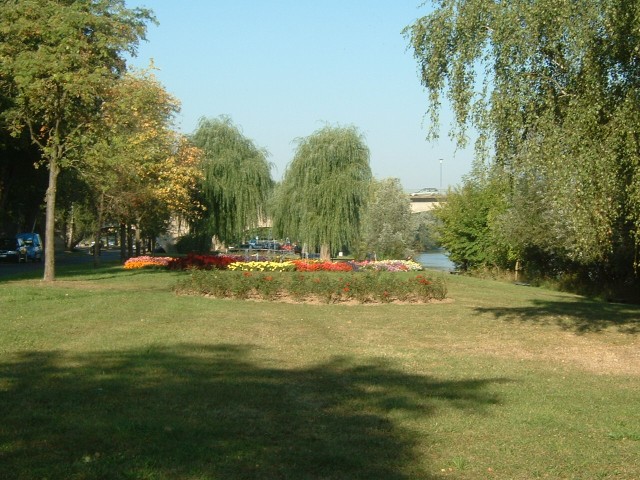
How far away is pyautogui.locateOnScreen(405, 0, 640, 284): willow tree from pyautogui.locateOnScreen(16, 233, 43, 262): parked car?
42229 millimetres

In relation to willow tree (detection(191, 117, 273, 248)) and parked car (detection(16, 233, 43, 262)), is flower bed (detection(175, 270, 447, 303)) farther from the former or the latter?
parked car (detection(16, 233, 43, 262))

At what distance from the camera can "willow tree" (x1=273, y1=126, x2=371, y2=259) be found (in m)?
41.6

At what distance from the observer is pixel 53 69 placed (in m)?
23.7

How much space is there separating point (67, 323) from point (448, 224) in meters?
34.5

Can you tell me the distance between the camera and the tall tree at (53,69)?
2373 cm

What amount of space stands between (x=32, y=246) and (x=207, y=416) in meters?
48.9

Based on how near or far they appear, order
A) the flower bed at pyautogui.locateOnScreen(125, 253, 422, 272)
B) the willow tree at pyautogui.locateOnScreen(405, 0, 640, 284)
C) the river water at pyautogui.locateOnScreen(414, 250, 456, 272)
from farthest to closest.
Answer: the river water at pyautogui.locateOnScreen(414, 250, 456, 272) < the flower bed at pyautogui.locateOnScreen(125, 253, 422, 272) < the willow tree at pyautogui.locateOnScreen(405, 0, 640, 284)

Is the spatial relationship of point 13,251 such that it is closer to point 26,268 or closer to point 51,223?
point 26,268

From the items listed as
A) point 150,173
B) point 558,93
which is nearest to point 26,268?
point 150,173

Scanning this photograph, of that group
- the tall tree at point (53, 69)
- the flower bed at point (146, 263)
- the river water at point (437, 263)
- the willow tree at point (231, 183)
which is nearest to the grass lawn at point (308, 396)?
the tall tree at point (53, 69)

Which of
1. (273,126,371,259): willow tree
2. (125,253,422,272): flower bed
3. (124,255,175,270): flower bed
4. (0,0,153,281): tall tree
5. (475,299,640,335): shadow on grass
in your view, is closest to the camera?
(475,299,640,335): shadow on grass

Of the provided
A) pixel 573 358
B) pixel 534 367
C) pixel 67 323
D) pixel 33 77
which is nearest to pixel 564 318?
pixel 573 358

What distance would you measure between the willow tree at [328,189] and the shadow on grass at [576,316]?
19639mm

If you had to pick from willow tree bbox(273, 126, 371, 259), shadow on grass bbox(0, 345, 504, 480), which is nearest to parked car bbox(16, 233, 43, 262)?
willow tree bbox(273, 126, 371, 259)
